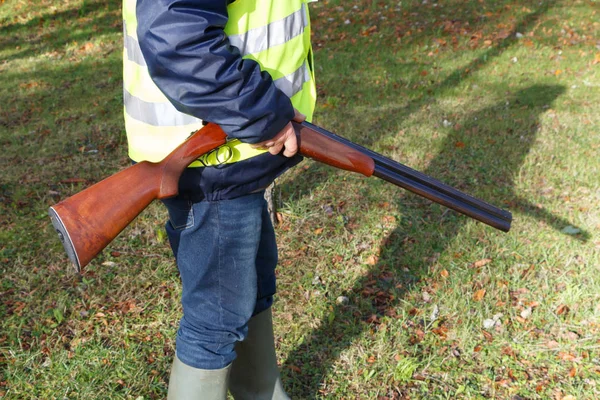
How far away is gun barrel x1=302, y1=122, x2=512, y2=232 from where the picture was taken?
2.41 m

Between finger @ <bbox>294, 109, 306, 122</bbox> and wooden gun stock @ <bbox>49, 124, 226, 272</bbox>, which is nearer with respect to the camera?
wooden gun stock @ <bbox>49, 124, 226, 272</bbox>

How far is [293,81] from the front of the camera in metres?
1.91

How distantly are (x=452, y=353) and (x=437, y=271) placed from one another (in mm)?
730

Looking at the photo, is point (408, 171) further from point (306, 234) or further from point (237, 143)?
point (306, 234)

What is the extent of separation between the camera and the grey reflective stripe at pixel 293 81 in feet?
6.15

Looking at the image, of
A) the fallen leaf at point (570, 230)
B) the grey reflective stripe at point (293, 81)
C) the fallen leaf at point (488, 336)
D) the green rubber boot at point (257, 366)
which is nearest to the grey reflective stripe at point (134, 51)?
the grey reflective stripe at point (293, 81)

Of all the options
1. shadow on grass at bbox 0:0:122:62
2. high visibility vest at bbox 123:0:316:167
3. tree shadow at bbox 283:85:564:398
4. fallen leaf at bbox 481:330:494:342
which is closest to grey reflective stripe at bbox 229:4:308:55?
high visibility vest at bbox 123:0:316:167

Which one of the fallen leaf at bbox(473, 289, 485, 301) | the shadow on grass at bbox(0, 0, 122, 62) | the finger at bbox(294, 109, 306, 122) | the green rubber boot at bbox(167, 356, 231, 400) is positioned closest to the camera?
the finger at bbox(294, 109, 306, 122)

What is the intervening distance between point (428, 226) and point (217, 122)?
9.48 ft

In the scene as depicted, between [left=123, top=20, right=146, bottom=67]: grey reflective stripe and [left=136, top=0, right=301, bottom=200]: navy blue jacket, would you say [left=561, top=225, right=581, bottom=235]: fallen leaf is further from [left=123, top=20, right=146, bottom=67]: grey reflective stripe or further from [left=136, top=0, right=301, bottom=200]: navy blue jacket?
[left=123, top=20, right=146, bottom=67]: grey reflective stripe

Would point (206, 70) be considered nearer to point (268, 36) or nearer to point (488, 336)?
point (268, 36)

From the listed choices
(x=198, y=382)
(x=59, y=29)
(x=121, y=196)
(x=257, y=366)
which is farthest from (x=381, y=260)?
(x=59, y=29)

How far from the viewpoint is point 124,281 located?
372cm

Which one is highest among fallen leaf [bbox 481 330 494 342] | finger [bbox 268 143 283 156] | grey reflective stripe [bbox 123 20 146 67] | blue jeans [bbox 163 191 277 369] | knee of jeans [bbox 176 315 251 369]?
grey reflective stripe [bbox 123 20 146 67]
